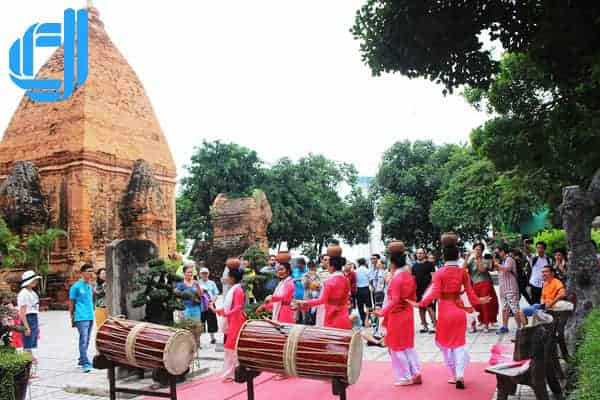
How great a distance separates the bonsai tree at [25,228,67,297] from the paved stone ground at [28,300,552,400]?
23.9 feet

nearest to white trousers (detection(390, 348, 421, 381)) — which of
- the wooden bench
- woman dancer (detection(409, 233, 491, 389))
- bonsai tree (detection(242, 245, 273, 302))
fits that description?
woman dancer (detection(409, 233, 491, 389))

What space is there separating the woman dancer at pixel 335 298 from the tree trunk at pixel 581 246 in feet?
8.13

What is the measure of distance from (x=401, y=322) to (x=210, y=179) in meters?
26.5

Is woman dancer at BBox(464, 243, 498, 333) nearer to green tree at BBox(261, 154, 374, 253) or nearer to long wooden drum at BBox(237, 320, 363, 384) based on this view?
long wooden drum at BBox(237, 320, 363, 384)

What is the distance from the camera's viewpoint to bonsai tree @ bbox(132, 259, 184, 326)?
7.18m

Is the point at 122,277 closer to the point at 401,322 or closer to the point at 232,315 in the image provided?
the point at 232,315

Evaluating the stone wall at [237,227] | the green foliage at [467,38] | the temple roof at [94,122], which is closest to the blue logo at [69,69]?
the temple roof at [94,122]

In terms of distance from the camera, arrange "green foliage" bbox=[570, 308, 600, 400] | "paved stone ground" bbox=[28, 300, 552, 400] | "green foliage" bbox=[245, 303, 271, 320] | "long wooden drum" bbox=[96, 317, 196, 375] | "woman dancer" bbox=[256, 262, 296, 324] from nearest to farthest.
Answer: "green foliage" bbox=[570, 308, 600, 400] → "long wooden drum" bbox=[96, 317, 196, 375] → "paved stone ground" bbox=[28, 300, 552, 400] → "woman dancer" bbox=[256, 262, 296, 324] → "green foliage" bbox=[245, 303, 271, 320]

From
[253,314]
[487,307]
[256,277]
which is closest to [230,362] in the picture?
[253,314]

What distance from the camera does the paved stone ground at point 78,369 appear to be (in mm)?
6645

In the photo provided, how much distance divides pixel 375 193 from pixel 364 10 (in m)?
26.4

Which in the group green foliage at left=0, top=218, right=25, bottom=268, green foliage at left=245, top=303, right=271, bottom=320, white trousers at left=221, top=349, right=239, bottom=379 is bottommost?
white trousers at left=221, top=349, right=239, bottom=379

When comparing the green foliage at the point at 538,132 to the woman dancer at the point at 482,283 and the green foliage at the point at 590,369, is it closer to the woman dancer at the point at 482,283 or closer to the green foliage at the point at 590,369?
the woman dancer at the point at 482,283

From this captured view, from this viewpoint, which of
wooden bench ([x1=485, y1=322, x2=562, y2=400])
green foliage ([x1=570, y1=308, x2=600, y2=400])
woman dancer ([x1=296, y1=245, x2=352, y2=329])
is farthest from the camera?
woman dancer ([x1=296, y1=245, x2=352, y2=329])
